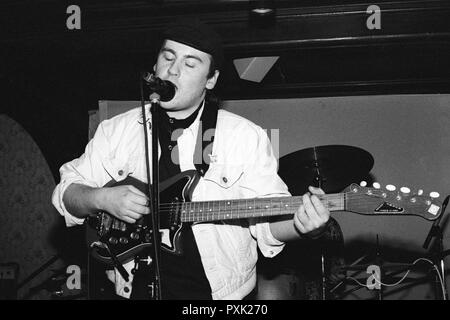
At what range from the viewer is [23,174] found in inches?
223

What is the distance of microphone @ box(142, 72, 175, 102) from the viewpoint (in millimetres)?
1691

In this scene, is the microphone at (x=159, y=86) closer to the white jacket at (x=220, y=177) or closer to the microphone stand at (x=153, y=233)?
the microphone stand at (x=153, y=233)

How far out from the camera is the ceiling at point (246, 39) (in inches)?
142

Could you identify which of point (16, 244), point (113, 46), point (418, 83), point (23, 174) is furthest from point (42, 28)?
point (418, 83)

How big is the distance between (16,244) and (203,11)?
3.66 metres

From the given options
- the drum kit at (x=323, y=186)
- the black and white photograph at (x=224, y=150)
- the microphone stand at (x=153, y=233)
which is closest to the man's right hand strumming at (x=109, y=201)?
the black and white photograph at (x=224, y=150)

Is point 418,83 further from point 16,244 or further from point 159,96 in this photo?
point 16,244

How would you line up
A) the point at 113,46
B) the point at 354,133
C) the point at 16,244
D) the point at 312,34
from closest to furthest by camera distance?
the point at 312,34 → the point at 113,46 → the point at 354,133 → the point at 16,244

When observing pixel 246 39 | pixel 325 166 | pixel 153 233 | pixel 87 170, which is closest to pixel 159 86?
pixel 153 233

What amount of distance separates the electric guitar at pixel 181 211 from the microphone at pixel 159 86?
0.45m

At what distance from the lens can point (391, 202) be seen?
1.95 m

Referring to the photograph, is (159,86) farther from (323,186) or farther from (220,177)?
(323,186)

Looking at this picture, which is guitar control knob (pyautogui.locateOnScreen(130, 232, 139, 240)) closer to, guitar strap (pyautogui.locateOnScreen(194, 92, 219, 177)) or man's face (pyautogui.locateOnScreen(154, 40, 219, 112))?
guitar strap (pyautogui.locateOnScreen(194, 92, 219, 177))
